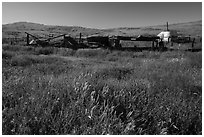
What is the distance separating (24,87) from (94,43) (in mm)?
18074

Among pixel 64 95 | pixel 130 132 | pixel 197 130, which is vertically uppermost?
pixel 64 95

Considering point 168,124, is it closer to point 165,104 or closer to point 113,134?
point 165,104

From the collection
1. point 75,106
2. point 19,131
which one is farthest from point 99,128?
point 19,131

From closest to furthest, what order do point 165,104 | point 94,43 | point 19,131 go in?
point 19,131, point 165,104, point 94,43

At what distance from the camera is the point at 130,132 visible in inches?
105

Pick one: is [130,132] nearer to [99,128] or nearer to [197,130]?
[99,128]

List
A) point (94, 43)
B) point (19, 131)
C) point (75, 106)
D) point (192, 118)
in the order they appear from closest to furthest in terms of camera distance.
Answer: point (19, 131) → point (75, 106) → point (192, 118) → point (94, 43)

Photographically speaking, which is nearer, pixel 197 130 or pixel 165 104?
pixel 197 130

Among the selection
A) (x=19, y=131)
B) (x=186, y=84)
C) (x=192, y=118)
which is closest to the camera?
(x=19, y=131)

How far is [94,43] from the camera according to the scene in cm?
2167

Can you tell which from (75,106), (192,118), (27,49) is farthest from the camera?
(27,49)

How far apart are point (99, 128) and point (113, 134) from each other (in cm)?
17

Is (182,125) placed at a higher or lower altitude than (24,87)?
lower

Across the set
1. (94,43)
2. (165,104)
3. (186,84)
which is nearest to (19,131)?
(165,104)
